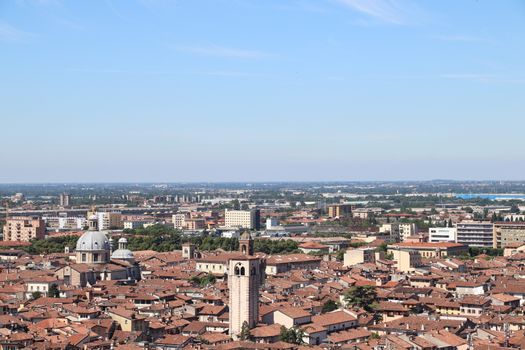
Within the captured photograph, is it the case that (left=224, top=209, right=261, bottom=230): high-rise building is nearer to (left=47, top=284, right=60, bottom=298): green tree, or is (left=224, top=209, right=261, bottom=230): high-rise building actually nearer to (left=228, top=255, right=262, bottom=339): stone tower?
(left=47, top=284, right=60, bottom=298): green tree

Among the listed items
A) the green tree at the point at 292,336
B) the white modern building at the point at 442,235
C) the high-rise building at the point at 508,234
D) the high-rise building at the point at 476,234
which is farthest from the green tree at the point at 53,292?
the white modern building at the point at 442,235

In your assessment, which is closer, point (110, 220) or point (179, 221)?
point (110, 220)

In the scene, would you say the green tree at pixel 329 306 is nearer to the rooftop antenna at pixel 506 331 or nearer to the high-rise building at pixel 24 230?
the rooftop antenna at pixel 506 331

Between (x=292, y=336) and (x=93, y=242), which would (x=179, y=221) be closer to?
(x=93, y=242)

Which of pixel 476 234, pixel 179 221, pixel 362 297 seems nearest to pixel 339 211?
pixel 179 221

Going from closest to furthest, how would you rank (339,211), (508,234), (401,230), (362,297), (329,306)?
(329,306) < (362,297) < (508,234) < (401,230) < (339,211)

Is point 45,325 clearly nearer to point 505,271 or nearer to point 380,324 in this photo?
point 380,324

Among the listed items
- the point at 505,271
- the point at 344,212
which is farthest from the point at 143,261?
the point at 344,212

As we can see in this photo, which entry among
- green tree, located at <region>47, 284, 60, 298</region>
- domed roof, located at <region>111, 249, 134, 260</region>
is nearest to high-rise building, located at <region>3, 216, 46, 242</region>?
domed roof, located at <region>111, 249, 134, 260</region>
